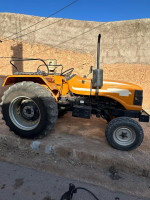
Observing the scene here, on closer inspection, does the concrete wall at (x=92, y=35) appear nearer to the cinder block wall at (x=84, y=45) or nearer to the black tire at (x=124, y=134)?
the cinder block wall at (x=84, y=45)

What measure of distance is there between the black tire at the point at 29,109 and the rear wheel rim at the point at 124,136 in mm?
1157

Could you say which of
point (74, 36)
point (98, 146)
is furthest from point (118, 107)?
point (74, 36)

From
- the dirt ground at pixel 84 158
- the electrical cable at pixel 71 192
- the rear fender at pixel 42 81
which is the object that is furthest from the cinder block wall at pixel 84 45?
the electrical cable at pixel 71 192

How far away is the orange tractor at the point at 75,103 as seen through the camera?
2357 millimetres

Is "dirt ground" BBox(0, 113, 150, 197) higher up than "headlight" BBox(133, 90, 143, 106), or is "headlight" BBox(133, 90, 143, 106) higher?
"headlight" BBox(133, 90, 143, 106)

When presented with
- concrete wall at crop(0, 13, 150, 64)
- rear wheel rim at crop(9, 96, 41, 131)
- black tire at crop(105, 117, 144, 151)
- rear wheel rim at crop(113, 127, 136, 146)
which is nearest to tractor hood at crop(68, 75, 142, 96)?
black tire at crop(105, 117, 144, 151)

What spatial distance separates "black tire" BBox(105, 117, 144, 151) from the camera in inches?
90.7

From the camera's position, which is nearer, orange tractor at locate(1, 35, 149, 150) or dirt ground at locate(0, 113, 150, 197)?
dirt ground at locate(0, 113, 150, 197)

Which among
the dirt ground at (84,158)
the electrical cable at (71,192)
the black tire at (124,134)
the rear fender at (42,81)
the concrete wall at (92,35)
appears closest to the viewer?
the electrical cable at (71,192)

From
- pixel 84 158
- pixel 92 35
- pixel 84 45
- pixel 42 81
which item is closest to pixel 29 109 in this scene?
pixel 42 81

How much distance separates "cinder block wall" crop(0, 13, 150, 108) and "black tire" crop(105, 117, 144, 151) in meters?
4.27

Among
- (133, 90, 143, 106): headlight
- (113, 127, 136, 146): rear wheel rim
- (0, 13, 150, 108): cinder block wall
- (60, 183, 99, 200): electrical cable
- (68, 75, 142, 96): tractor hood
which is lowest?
(60, 183, 99, 200): electrical cable

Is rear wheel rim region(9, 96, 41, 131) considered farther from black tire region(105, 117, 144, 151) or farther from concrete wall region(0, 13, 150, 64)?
concrete wall region(0, 13, 150, 64)

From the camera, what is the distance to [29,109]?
265cm
